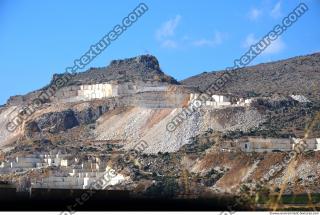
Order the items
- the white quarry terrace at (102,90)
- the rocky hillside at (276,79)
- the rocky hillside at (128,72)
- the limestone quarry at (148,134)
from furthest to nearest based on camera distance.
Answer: the rocky hillside at (128,72) < the rocky hillside at (276,79) < the white quarry terrace at (102,90) < the limestone quarry at (148,134)

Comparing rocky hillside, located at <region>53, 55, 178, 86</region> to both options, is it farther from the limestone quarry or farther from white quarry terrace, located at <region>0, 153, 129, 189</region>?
white quarry terrace, located at <region>0, 153, 129, 189</region>

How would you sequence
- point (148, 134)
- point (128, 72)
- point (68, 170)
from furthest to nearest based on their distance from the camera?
point (128, 72)
point (148, 134)
point (68, 170)

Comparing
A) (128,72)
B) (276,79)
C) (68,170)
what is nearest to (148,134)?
(68,170)

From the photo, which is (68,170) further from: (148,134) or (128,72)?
(128,72)

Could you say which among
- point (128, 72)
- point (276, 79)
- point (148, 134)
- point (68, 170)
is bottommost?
point (68, 170)

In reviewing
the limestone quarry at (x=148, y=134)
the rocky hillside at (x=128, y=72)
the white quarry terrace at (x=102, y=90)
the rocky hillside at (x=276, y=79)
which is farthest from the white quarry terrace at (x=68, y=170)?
the rocky hillside at (x=128, y=72)

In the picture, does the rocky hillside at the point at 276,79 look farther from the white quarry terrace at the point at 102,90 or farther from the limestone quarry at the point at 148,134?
the white quarry terrace at the point at 102,90

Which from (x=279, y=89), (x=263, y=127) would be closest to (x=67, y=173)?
(x=263, y=127)

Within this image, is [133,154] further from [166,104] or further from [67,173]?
[166,104]

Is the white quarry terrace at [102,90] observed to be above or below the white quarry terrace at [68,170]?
above
